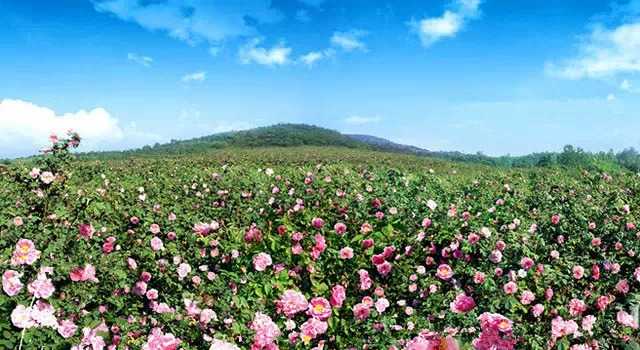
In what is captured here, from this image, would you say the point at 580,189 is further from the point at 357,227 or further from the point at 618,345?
the point at 618,345

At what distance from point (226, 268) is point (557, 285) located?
2647mm

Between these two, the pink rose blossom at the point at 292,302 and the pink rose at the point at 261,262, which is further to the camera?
the pink rose at the point at 261,262

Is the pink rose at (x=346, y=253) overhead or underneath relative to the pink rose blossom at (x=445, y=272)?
overhead

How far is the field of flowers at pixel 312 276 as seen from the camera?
10.2 feet

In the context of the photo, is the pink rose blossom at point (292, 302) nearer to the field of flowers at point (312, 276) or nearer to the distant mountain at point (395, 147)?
the field of flowers at point (312, 276)

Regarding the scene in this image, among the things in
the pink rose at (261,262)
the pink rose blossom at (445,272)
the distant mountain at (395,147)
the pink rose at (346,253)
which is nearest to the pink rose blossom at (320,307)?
the pink rose at (261,262)

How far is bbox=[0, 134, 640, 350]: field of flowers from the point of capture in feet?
10.2

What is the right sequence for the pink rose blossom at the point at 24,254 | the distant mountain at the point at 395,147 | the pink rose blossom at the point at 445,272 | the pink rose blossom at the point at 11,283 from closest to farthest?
the pink rose blossom at the point at 11,283
the pink rose blossom at the point at 24,254
the pink rose blossom at the point at 445,272
the distant mountain at the point at 395,147

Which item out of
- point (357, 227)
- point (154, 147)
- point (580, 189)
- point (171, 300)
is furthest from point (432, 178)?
point (154, 147)

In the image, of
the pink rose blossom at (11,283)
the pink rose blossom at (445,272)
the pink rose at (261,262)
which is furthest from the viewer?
A: the pink rose blossom at (445,272)

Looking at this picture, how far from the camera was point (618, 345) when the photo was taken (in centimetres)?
315

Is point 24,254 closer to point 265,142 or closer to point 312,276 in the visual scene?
point 312,276

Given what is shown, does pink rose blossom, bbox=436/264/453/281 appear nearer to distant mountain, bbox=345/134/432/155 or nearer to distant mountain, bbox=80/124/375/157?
distant mountain, bbox=80/124/375/157

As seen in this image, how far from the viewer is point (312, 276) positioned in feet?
14.5
